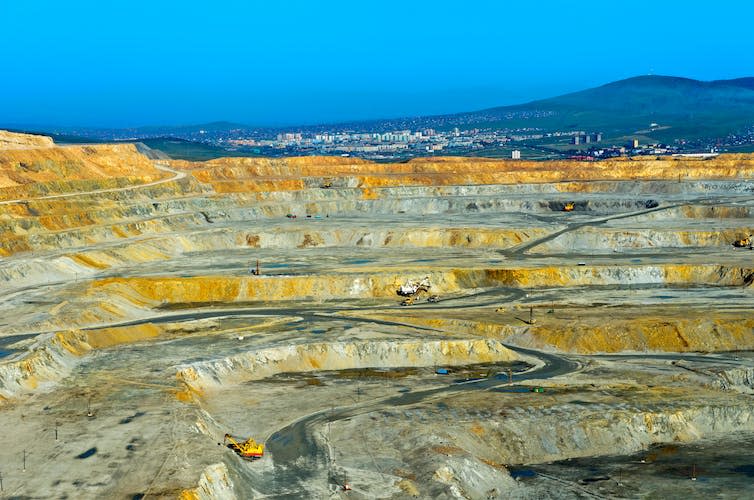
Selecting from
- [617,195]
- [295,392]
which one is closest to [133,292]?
[295,392]

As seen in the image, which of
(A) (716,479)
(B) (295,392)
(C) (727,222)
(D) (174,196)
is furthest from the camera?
(D) (174,196)

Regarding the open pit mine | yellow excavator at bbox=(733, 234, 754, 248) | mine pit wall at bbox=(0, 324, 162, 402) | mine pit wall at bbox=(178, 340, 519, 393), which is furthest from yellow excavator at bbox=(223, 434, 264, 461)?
yellow excavator at bbox=(733, 234, 754, 248)

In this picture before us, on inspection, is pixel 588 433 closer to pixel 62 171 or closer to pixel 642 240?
pixel 642 240

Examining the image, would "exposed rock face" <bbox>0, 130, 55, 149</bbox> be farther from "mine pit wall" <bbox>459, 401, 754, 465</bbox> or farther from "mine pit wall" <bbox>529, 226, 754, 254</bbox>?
"mine pit wall" <bbox>459, 401, 754, 465</bbox>

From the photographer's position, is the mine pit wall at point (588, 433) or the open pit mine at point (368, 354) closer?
the open pit mine at point (368, 354)

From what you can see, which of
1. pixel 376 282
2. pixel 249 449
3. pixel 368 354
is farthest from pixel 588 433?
pixel 376 282

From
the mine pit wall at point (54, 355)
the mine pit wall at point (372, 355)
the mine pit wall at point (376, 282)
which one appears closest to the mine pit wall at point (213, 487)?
the mine pit wall at point (54, 355)

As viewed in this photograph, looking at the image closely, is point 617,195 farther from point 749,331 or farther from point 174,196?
point 749,331

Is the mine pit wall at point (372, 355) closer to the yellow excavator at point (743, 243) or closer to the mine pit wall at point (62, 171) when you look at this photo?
the yellow excavator at point (743, 243)
